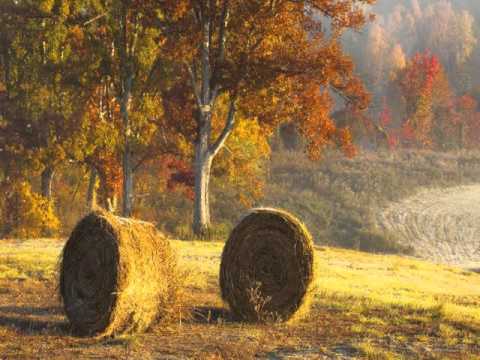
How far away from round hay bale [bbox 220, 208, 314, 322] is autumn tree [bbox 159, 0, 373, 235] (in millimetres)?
16133

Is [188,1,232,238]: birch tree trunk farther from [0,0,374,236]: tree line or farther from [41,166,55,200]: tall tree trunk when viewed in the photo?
[41,166,55,200]: tall tree trunk

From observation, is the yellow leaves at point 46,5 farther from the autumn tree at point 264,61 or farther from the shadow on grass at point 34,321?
the shadow on grass at point 34,321

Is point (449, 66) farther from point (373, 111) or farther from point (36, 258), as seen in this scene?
point (36, 258)

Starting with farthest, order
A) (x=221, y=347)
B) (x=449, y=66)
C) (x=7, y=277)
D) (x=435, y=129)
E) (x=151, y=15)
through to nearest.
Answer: (x=449, y=66)
(x=435, y=129)
(x=151, y=15)
(x=7, y=277)
(x=221, y=347)

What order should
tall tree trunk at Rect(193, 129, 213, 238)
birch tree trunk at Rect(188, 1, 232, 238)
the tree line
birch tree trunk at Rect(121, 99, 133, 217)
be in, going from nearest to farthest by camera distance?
the tree line
birch tree trunk at Rect(188, 1, 232, 238)
tall tree trunk at Rect(193, 129, 213, 238)
birch tree trunk at Rect(121, 99, 133, 217)

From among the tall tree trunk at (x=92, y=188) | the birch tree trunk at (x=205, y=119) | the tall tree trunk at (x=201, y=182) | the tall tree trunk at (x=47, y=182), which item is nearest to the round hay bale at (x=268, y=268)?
the birch tree trunk at (x=205, y=119)

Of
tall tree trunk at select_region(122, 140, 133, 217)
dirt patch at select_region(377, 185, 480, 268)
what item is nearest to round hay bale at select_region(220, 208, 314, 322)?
tall tree trunk at select_region(122, 140, 133, 217)

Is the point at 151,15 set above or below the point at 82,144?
above

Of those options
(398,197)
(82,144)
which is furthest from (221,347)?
(398,197)

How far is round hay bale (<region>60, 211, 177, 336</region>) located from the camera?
10.8m

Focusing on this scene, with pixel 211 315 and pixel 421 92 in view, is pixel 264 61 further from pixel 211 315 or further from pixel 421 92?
pixel 421 92

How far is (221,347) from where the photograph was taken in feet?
33.4

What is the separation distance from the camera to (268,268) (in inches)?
494

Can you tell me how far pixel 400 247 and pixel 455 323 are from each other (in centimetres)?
3042
